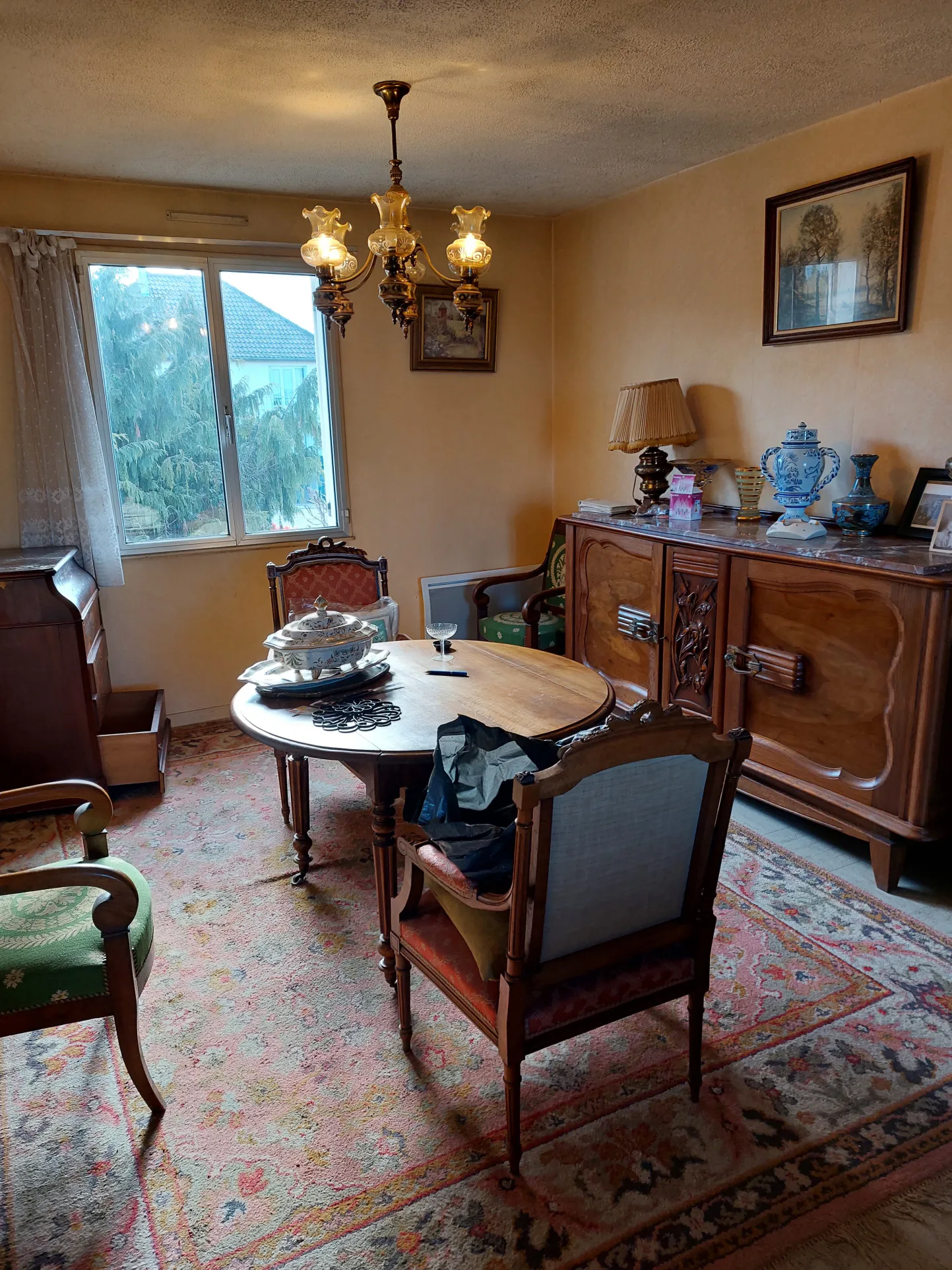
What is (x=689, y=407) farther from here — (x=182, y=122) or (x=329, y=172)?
(x=182, y=122)

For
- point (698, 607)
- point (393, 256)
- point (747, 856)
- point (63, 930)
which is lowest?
point (747, 856)

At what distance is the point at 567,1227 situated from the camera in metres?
1.48

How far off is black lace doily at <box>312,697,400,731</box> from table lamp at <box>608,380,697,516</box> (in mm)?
1868

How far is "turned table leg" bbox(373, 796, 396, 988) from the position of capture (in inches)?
81.9

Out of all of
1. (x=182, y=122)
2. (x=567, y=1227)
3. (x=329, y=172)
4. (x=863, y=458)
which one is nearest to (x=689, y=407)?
(x=863, y=458)

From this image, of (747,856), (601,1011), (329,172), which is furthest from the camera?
(329,172)

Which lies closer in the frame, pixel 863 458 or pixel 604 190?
pixel 863 458

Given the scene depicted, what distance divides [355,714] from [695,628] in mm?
1489

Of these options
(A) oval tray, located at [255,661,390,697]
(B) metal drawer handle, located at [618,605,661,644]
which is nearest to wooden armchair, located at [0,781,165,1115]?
(A) oval tray, located at [255,661,390,697]

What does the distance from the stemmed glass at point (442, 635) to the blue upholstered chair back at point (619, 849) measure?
1237mm

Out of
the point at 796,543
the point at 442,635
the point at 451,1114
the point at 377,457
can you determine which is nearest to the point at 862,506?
the point at 796,543

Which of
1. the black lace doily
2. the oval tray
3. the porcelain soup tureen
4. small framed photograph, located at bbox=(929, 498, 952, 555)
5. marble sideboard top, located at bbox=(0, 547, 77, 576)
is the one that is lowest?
the black lace doily

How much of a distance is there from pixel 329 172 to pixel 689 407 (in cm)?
189

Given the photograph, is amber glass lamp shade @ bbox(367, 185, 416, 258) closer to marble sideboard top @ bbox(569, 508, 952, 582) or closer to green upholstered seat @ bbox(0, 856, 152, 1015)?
marble sideboard top @ bbox(569, 508, 952, 582)
